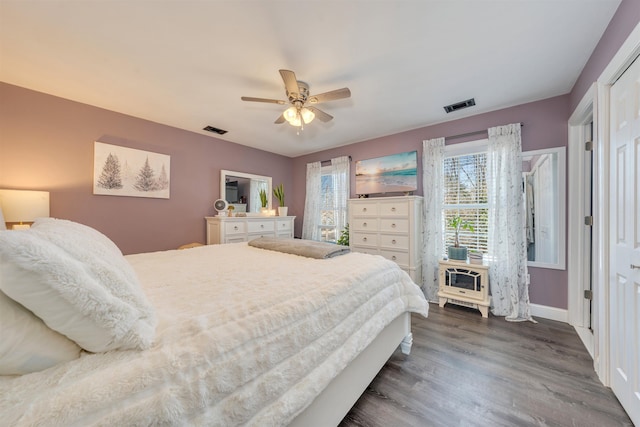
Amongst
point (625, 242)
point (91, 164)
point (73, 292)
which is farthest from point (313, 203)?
point (73, 292)

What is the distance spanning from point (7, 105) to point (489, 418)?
4.94 metres

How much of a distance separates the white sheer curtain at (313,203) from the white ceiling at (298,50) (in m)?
1.96

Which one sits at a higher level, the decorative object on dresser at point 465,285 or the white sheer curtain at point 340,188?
the white sheer curtain at point 340,188

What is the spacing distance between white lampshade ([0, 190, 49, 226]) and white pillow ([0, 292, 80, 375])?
2.68m

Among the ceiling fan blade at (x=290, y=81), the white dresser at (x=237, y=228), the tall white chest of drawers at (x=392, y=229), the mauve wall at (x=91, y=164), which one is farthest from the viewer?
the white dresser at (x=237, y=228)

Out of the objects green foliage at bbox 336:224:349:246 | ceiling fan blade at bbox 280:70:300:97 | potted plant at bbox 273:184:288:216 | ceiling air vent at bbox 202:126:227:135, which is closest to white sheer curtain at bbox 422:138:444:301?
green foliage at bbox 336:224:349:246

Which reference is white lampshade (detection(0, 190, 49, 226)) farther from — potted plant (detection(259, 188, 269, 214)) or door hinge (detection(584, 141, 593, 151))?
door hinge (detection(584, 141, 593, 151))

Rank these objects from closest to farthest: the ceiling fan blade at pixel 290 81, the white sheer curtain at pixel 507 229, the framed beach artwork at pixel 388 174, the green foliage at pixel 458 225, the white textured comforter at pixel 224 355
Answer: the white textured comforter at pixel 224 355 < the ceiling fan blade at pixel 290 81 < the white sheer curtain at pixel 507 229 < the green foliage at pixel 458 225 < the framed beach artwork at pixel 388 174

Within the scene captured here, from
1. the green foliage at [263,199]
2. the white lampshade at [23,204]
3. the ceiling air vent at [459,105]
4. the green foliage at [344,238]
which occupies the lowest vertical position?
the green foliage at [344,238]

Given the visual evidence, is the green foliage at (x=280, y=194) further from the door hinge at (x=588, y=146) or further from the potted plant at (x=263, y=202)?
the door hinge at (x=588, y=146)

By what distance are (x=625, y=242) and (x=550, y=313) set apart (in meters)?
1.70

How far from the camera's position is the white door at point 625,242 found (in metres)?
1.33

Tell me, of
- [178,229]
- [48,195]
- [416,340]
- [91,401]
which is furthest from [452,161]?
[48,195]

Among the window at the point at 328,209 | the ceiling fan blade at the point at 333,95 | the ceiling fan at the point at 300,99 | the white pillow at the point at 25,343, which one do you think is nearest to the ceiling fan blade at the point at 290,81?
the ceiling fan at the point at 300,99
